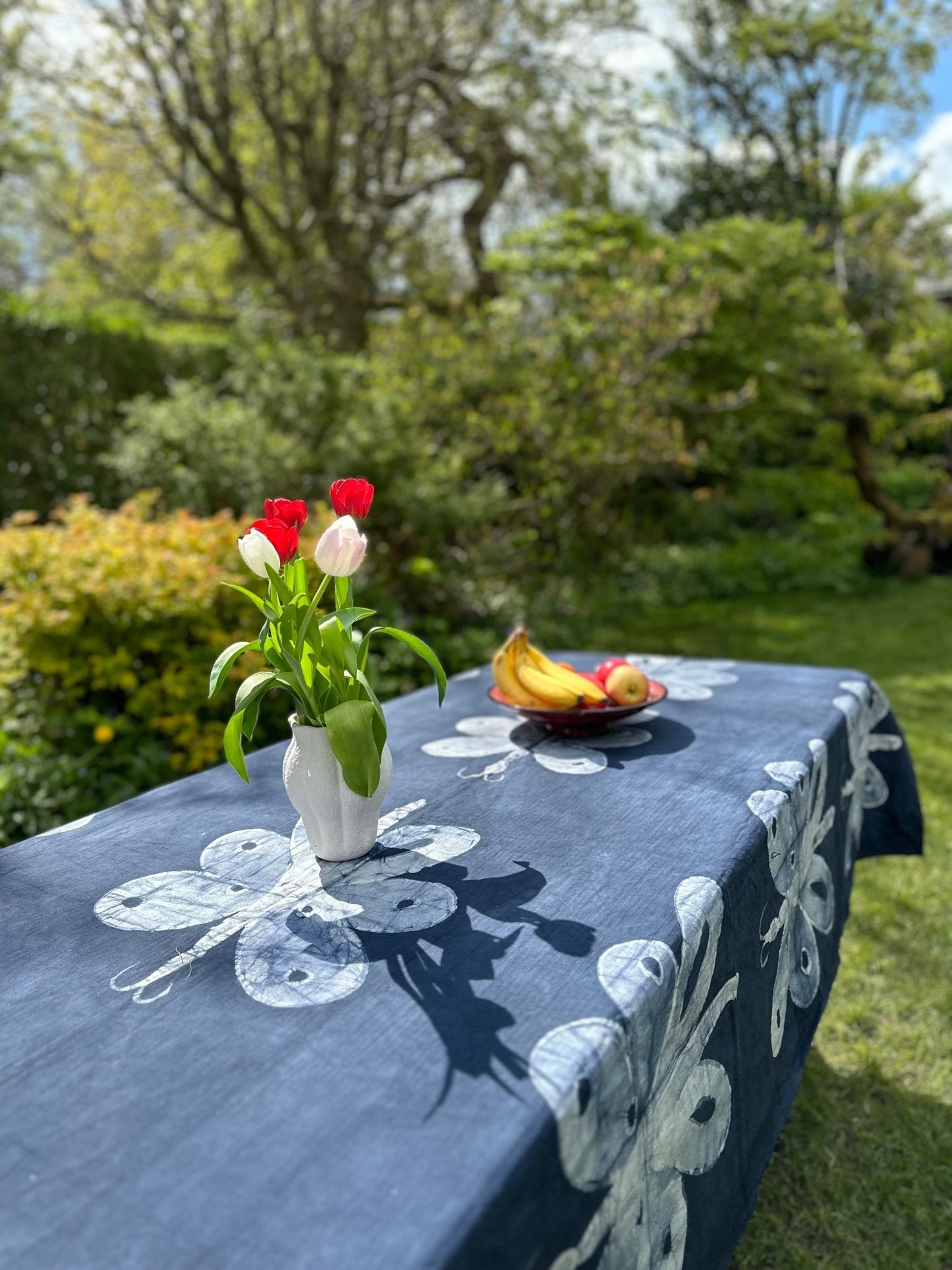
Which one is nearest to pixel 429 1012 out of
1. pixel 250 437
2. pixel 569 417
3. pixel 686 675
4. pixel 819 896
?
pixel 819 896

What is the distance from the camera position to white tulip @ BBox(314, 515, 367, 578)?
121 centimetres

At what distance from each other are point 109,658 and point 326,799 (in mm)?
2513

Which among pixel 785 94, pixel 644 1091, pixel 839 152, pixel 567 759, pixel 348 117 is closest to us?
pixel 644 1091

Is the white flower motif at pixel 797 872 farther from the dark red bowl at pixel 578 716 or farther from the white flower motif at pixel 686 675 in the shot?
the white flower motif at pixel 686 675

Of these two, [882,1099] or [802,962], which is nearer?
[802,962]

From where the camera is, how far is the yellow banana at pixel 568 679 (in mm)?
1854

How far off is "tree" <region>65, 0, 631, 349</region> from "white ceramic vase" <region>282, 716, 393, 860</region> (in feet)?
21.5

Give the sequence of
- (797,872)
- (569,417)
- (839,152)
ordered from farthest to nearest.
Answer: (839,152)
(569,417)
(797,872)

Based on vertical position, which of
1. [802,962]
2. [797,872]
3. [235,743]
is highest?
[235,743]

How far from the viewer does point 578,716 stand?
1.81 metres

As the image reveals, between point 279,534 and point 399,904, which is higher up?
point 279,534

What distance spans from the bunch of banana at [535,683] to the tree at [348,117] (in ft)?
19.6

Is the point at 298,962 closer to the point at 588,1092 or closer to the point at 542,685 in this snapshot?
the point at 588,1092

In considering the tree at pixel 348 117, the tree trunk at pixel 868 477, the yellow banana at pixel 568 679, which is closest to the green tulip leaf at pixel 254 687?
the yellow banana at pixel 568 679
